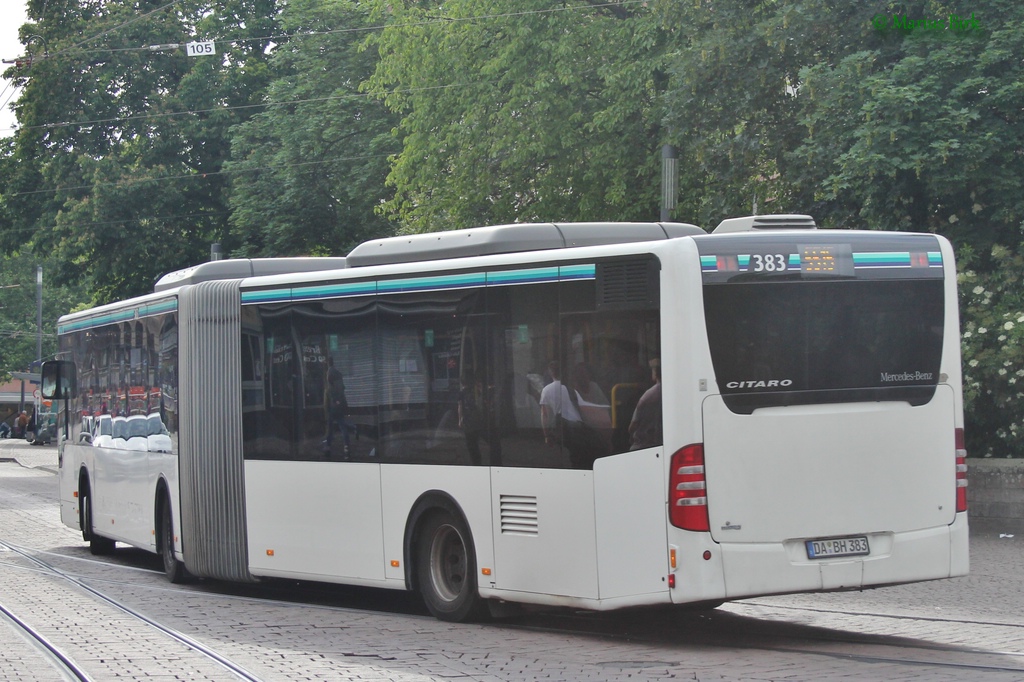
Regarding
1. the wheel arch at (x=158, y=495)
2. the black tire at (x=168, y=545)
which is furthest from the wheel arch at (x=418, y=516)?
the wheel arch at (x=158, y=495)

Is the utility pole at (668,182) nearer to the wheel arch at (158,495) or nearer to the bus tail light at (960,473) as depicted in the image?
the wheel arch at (158,495)

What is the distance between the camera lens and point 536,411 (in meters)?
10.1

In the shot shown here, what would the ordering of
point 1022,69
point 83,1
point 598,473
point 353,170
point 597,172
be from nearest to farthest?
point 598,473 < point 1022,69 < point 597,172 < point 353,170 < point 83,1

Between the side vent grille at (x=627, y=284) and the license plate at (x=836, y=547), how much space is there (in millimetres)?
1809

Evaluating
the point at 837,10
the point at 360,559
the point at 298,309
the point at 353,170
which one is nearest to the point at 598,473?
the point at 360,559

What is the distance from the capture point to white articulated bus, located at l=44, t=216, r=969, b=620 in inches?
359

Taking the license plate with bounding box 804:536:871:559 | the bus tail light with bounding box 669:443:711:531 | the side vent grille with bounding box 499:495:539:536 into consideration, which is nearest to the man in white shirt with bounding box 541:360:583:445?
the side vent grille with bounding box 499:495:539:536

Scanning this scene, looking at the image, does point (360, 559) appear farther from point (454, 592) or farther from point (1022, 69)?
point (1022, 69)

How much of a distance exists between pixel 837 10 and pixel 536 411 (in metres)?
12.0

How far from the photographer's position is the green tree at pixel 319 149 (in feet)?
127

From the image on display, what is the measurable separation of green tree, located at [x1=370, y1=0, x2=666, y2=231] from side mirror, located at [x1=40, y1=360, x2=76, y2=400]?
33.5ft

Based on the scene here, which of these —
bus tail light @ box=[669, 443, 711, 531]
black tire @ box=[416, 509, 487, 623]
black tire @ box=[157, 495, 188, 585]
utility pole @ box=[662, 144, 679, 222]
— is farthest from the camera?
utility pole @ box=[662, 144, 679, 222]

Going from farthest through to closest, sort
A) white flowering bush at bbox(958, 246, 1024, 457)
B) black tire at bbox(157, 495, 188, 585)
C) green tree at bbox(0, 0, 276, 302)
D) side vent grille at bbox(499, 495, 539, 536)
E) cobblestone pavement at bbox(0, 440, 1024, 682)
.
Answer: green tree at bbox(0, 0, 276, 302) < white flowering bush at bbox(958, 246, 1024, 457) < black tire at bbox(157, 495, 188, 585) < side vent grille at bbox(499, 495, 539, 536) < cobblestone pavement at bbox(0, 440, 1024, 682)

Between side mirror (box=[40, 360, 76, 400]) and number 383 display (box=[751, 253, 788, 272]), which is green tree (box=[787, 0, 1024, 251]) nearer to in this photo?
number 383 display (box=[751, 253, 788, 272])
